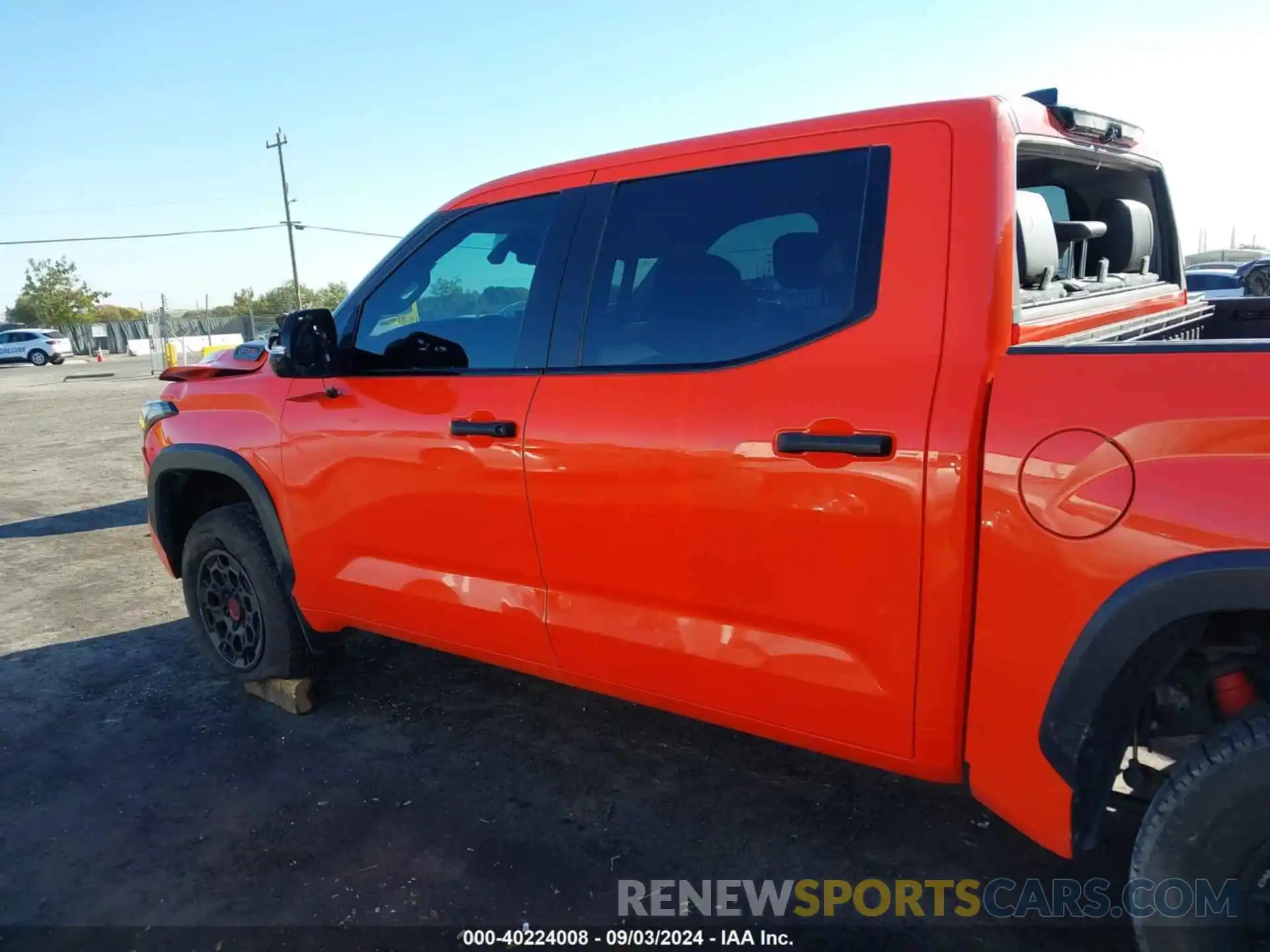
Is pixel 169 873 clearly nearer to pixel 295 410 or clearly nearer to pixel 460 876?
pixel 460 876

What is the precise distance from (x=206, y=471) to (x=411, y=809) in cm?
169

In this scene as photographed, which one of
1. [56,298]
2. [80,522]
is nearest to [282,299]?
[56,298]

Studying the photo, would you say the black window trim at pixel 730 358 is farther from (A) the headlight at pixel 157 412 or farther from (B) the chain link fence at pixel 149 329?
(B) the chain link fence at pixel 149 329

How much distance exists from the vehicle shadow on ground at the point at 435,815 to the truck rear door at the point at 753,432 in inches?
22.2

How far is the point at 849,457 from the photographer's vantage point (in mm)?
1999

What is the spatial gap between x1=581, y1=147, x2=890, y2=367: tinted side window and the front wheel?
116 centimetres

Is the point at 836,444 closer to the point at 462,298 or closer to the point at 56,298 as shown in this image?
the point at 462,298

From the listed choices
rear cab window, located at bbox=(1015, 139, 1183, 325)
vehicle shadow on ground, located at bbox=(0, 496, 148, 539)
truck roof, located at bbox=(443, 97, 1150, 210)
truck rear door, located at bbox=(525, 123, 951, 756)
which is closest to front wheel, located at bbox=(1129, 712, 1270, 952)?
truck rear door, located at bbox=(525, 123, 951, 756)

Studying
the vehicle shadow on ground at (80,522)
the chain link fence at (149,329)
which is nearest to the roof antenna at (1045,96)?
the vehicle shadow on ground at (80,522)

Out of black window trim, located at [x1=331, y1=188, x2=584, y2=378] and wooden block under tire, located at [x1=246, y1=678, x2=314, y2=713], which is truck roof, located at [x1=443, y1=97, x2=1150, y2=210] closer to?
black window trim, located at [x1=331, y1=188, x2=584, y2=378]

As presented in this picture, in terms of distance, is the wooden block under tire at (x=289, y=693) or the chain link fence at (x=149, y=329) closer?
the wooden block under tire at (x=289, y=693)

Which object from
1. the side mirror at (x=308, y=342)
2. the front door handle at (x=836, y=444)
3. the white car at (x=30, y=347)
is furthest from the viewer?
the white car at (x=30, y=347)

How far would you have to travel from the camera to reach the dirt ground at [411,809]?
249cm

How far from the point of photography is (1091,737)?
179cm
